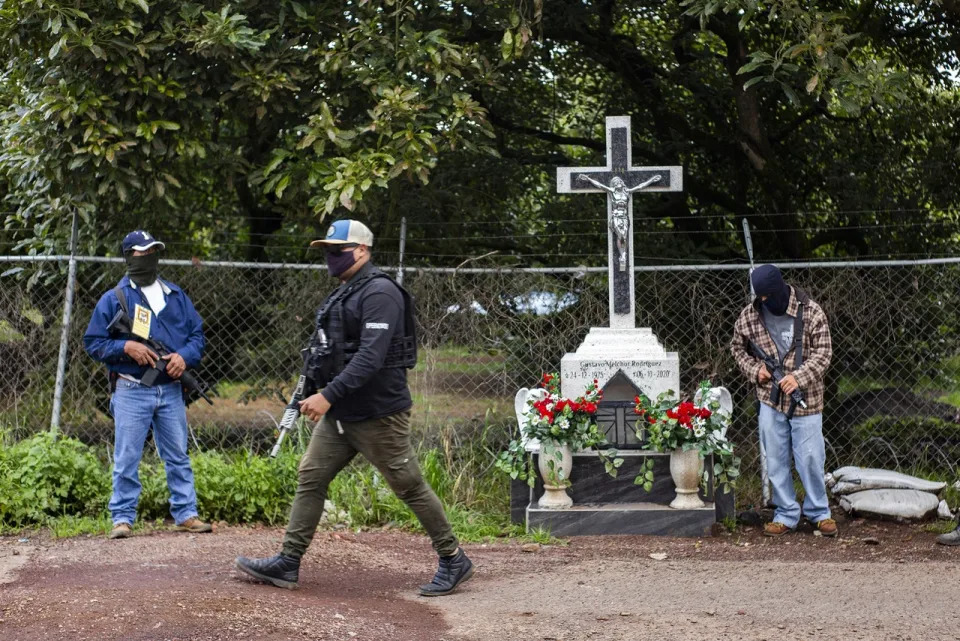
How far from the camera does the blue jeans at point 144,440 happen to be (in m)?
6.58

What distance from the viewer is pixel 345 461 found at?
541 centimetres

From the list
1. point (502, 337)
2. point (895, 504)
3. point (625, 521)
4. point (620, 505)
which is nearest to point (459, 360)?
point (502, 337)

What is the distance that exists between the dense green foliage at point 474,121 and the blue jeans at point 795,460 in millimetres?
2070

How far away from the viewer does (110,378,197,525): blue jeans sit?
21.6 feet

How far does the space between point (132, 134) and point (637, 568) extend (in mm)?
4620

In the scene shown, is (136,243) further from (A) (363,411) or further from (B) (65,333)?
(A) (363,411)

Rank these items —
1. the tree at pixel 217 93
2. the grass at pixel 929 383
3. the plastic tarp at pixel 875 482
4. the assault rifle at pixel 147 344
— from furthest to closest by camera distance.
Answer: the grass at pixel 929 383 < the plastic tarp at pixel 875 482 < the tree at pixel 217 93 < the assault rifle at pixel 147 344

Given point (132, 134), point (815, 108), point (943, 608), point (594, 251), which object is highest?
point (815, 108)

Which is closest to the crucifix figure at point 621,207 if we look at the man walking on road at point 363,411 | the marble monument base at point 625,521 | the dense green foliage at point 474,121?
the dense green foliage at point 474,121

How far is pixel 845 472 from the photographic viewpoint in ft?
25.4

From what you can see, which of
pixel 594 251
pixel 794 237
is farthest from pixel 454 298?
pixel 794 237

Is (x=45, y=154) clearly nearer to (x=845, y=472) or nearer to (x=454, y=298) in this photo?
(x=454, y=298)

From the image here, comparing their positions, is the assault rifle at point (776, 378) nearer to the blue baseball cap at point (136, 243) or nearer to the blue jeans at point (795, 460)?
the blue jeans at point (795, 460)

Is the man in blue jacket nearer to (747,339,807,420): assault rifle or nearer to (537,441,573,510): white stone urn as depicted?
(537,441,573,510): white stone urn
